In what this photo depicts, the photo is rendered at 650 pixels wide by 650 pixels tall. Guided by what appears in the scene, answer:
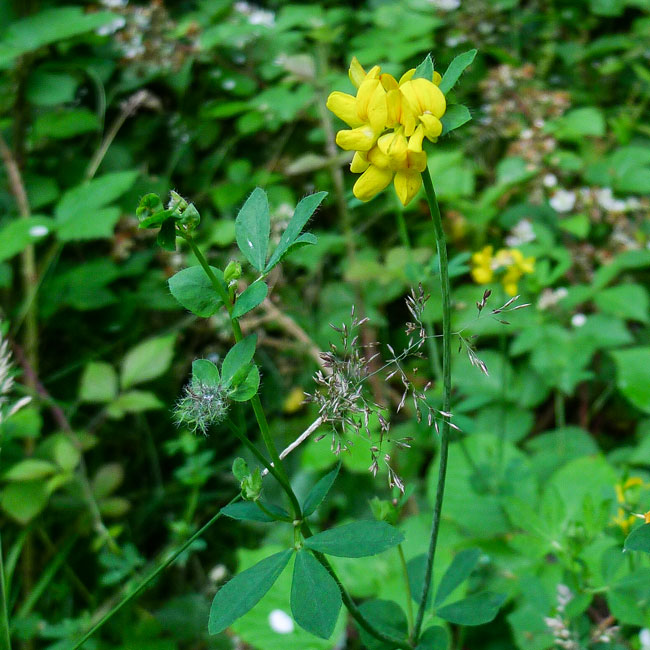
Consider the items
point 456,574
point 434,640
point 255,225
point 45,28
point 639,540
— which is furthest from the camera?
point 45,28

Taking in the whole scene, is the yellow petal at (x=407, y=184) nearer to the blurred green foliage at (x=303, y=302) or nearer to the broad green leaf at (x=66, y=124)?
the blurred green foliage at (x=303, y=302)

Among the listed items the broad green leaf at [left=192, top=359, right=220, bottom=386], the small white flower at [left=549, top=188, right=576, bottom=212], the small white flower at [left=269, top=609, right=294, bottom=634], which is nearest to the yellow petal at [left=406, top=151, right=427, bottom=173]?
the broad green leaf at [left=192, top=359, right=220, bottom=386]

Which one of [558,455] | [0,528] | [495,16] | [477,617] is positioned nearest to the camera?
[477,617]

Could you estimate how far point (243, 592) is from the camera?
70 centimetres

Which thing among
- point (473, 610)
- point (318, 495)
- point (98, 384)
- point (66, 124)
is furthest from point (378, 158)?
point (66, 124)

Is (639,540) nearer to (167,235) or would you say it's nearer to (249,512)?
(249,512)

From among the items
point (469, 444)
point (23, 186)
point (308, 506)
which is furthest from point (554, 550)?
point (23, 186)

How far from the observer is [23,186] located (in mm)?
2352

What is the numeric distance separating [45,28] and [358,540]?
2.33m

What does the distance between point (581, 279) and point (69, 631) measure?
190 cm

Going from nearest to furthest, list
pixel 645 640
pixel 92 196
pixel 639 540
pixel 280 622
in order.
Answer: pixel 639 540 < pixel 645 640 < pixel 280 622 < pixel 92 196

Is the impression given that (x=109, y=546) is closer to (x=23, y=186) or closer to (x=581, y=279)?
(x=23, y=186)

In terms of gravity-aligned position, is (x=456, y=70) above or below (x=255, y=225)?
above

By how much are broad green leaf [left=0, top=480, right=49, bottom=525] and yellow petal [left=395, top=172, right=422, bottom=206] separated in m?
1.46
